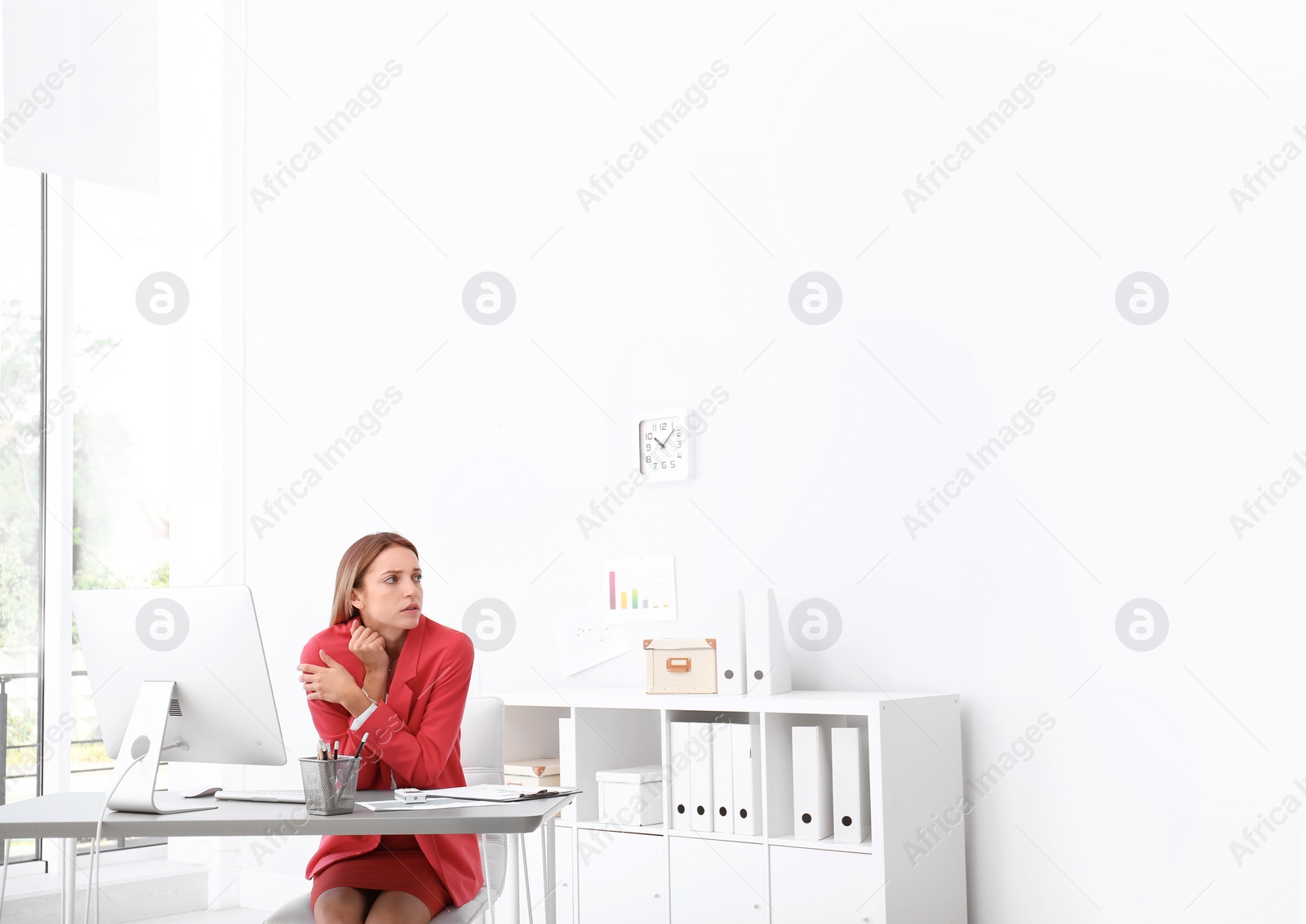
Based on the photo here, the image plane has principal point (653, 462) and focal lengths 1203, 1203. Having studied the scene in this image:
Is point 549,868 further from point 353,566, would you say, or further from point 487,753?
point 353,566

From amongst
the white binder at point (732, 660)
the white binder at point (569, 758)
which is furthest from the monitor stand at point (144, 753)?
the white binder at point (732, 660)

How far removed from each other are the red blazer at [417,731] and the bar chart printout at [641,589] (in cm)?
126

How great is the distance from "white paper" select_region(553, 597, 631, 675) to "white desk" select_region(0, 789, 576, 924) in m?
1.62

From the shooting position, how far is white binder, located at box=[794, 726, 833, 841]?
9.82 ft

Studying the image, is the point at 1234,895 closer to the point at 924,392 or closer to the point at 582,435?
the point at 924,392

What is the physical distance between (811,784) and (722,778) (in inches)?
9.5

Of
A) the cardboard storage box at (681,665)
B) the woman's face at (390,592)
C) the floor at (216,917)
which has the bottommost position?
the floor at (216,917)

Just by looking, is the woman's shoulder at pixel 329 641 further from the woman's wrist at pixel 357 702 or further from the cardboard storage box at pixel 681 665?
the cardboard storage box at pixel 681 665

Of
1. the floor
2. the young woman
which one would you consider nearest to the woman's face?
the young woman

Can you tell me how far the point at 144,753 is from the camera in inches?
84.5

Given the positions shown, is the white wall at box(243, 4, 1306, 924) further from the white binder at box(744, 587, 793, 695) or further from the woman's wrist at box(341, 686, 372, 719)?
the woman's wrist at box(341, 686, 372, 719)

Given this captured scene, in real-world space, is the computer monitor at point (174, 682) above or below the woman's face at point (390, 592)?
below

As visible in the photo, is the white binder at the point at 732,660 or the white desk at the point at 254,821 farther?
the white binder at the point at 732,660

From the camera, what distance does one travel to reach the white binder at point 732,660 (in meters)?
3.22
